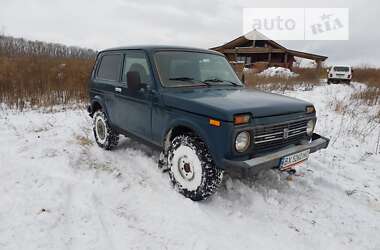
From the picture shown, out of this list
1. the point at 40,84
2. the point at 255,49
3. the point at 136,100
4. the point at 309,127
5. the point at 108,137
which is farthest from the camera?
the point at 255,49

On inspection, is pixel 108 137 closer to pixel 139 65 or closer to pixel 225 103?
pixel 139 65

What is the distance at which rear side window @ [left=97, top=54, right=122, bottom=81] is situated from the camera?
438 centimetres

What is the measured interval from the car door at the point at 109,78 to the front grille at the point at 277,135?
260 centimetres

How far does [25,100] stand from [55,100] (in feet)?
3.09

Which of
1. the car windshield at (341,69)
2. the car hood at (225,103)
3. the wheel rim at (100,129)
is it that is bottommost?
the wheel rim at (100,129)

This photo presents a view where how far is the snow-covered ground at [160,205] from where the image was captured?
2.51 metres

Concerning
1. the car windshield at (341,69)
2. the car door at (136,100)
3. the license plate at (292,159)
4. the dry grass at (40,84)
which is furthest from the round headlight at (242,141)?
the car windshield at (341,69)

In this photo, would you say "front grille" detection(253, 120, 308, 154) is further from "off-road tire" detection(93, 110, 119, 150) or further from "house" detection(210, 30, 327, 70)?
"house" detection(210, 30, 327, 70)

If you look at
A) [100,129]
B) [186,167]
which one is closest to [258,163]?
[186,167]

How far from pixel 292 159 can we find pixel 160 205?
65.5 inches

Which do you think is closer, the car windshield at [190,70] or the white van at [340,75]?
the car windshield at [190,70]

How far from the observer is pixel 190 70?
3.72 metres

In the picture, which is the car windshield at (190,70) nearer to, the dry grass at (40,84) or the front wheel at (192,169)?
the front wheel at (192,169)

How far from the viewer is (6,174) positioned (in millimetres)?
3611
